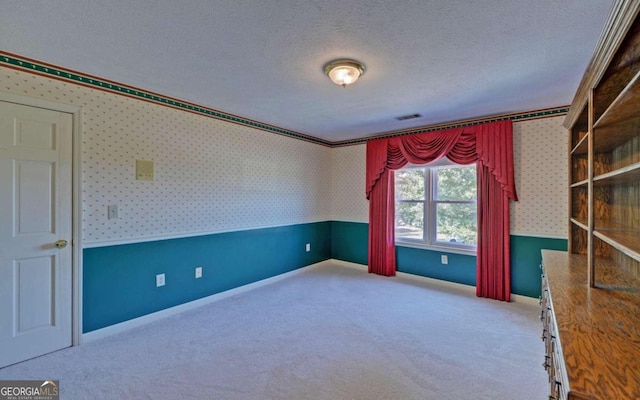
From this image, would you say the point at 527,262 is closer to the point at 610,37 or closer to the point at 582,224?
the point at 582,224

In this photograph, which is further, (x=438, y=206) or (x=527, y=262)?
(x=438, y=206)

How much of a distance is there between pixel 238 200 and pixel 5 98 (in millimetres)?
2297

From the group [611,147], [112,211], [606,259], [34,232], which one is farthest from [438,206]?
[34,232]

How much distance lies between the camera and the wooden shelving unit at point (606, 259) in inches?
36.0

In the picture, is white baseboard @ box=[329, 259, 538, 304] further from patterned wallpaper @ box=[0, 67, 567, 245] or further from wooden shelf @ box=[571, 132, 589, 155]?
wooden shelf @ box=[571, 132, 589, 155]

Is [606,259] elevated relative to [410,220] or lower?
lower

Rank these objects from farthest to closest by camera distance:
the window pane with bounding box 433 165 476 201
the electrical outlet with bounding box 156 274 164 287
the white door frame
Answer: the window pane with bounding box 433 165 476 201 < the electrical outlet with bounding box 156 274 164 287 < the white door frame

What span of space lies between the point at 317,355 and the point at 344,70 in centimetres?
234

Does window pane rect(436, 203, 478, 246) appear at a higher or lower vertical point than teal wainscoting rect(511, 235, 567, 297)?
higher

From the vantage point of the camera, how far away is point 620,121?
1.51 metres

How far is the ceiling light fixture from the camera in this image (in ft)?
7.39

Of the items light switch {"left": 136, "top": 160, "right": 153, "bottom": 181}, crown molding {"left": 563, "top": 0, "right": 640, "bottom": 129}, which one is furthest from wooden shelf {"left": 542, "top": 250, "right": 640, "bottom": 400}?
light switch {"left": 136, "top": 160, "right": 153, "bottom": 181}

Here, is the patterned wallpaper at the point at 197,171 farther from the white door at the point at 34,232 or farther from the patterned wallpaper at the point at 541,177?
the white door at the point at 34,232

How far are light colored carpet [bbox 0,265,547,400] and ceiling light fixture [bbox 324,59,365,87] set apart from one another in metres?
2.30
